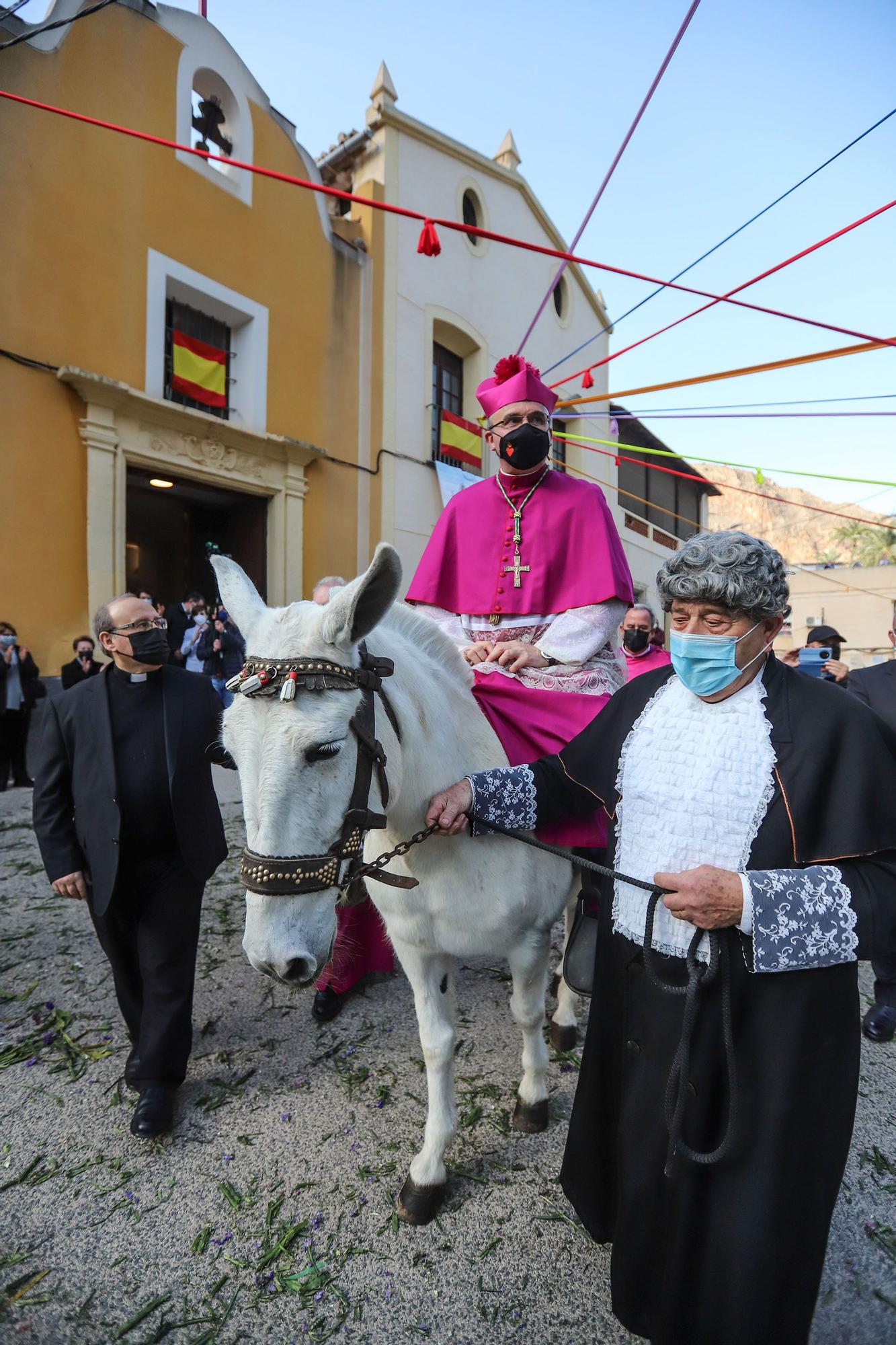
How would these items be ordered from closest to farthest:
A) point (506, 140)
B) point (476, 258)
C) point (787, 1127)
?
point (787, 1127) → point (476, 258) → point (506, 140)

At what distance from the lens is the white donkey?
1.54m

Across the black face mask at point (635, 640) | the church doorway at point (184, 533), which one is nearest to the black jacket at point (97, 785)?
the black face mask at point (635, 640)

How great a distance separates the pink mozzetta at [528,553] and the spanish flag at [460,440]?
10.3 meters

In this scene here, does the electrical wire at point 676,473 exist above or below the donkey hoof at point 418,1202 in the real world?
above

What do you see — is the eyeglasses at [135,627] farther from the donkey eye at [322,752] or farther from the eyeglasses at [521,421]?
the eyeglasses at [521,421]

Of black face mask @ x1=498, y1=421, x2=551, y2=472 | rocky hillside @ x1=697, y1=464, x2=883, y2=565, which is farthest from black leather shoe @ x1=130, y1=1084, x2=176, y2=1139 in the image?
rocky hillside @ x1=697, y1=464, x2=883, y2=565

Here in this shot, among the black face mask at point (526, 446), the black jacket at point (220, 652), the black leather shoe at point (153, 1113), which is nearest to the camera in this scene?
the black leather shoe at point (153, 1113)

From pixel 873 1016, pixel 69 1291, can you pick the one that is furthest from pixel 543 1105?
pixel 873 1016

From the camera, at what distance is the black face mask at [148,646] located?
8.85ft

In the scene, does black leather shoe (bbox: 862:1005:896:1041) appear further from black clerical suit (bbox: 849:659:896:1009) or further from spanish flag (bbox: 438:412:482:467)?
spanish flag (bbox: 438:412:482:467)

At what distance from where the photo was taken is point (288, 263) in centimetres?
1014

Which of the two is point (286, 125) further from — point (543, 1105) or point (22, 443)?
point (543, 1105)

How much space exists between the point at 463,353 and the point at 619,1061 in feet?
46.0

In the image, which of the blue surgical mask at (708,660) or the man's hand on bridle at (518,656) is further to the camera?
the man's hand on bridle at (518,656)
